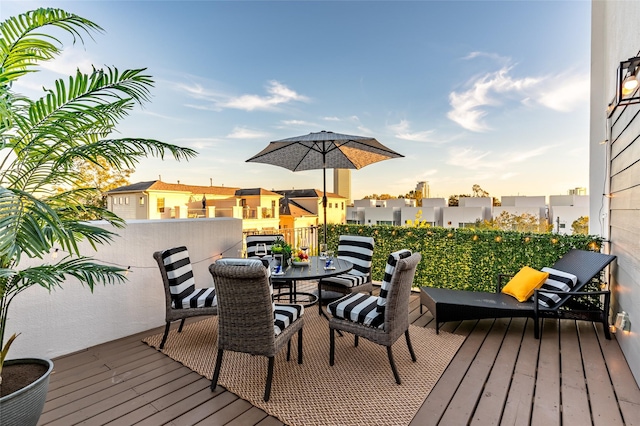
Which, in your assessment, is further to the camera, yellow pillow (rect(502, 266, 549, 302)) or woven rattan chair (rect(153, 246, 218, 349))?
yellow pillow (rect(502, 266, 549, 302))

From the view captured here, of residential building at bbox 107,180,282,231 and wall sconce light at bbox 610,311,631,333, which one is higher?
residential building at bbox 107,180,282,231

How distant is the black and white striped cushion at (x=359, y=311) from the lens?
103 inches

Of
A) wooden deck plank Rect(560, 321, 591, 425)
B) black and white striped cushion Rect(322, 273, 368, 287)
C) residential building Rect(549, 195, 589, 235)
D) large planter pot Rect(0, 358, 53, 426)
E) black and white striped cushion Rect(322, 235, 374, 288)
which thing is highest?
residential building Rect(549, 195, 589, 235)

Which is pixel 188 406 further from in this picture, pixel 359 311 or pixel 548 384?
pixel 548 384

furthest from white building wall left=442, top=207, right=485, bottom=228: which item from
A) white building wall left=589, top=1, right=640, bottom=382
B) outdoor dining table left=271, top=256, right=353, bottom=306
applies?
outdoor dining table left=271, top=256, right=353, bottom=306

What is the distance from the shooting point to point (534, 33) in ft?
19.4

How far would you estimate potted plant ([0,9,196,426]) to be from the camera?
1719 mm

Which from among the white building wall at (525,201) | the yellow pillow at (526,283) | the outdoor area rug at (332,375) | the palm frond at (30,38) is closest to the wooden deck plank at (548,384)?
the yellow pillow at (526,283)

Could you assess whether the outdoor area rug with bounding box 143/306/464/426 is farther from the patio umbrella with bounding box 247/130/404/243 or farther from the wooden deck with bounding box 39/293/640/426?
the patio umbrella with bounding box 247/130/404/243

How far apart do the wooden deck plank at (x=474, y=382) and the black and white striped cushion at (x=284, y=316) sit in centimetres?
131

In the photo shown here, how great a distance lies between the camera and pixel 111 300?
3453 millimetres

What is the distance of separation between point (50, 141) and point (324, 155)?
10.5ft

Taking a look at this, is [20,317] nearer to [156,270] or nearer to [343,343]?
[156,270]

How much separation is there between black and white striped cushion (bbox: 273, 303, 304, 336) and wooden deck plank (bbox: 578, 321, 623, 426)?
222 cm
